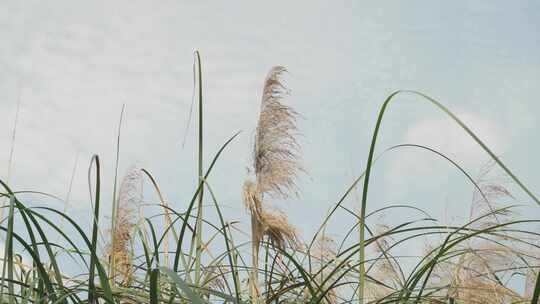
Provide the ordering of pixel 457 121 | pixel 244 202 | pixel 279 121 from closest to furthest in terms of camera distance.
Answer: pixel 457 121 → pixel 244 202 → pixel 279 121

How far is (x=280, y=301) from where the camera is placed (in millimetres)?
2689

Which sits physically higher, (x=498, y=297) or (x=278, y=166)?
(x=278, y=166)

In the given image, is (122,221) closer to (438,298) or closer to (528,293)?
(438,298)

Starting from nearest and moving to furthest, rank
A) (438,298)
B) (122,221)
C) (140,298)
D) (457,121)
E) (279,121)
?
(457,121)
(140,298)
(438,298)
(279,121)
(122,221)

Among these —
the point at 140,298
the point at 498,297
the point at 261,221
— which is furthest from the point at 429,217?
the point at 140,298

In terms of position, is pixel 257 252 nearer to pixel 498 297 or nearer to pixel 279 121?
pixel 279 121

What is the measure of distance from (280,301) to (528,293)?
1.30m

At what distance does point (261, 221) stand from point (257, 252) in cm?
13

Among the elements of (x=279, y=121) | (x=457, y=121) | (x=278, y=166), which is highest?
(x=279, y=121)

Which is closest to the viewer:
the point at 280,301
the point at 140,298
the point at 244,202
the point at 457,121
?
the point at 457,121

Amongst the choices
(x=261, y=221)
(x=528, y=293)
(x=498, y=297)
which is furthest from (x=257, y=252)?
(x=528, y=293)

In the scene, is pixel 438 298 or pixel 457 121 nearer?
pixel 457 121

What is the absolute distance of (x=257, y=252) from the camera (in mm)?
2783

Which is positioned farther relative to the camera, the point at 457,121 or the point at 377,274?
the point at 377,274
